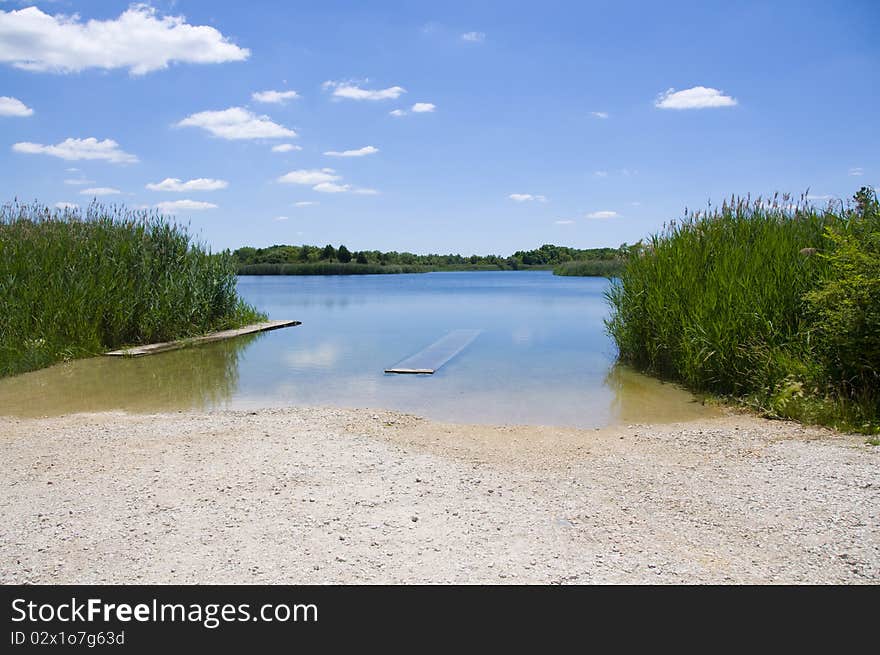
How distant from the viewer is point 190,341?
14.5 m

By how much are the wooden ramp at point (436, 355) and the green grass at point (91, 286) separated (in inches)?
224

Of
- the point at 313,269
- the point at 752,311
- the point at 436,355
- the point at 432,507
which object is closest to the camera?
the point at 432,507

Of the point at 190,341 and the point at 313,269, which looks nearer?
the point at 190,341

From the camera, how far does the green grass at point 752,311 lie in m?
7.05

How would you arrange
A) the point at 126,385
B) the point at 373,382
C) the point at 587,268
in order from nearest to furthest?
the point at 126,385 < the point at 373,382 < the point at 587,268

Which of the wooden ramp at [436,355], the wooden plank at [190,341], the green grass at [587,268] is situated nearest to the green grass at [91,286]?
the wooden plank at [190,341]

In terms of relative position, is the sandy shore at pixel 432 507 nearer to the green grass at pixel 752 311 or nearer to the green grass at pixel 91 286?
the green grass at pixel 752 311

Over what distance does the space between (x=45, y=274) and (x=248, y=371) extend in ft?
14.2

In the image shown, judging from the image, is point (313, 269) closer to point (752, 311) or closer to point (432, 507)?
point (752, 311)

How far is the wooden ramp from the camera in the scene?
460 inches

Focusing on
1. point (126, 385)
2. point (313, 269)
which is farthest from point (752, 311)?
point (313, 269)

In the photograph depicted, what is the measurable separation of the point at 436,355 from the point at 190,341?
18.5 ft

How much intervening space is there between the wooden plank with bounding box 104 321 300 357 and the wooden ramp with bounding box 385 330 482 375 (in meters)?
4.99
